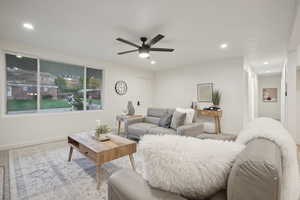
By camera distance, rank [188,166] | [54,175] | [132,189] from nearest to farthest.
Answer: [188,166] < [132,189] < [54,175]

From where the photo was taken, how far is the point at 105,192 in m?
1.85

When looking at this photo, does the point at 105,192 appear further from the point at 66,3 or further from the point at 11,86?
the point at 11,86

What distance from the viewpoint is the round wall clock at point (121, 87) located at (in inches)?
213

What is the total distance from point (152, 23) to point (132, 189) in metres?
2.53

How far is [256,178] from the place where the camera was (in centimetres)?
65

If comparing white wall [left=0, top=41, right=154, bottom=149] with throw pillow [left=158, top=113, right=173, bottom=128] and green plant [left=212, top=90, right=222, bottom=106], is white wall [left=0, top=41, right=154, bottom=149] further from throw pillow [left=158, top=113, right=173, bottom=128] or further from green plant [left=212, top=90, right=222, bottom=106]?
green plant [left=212, top=90, right=222, bottom=106]

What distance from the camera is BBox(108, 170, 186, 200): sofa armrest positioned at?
833 mm

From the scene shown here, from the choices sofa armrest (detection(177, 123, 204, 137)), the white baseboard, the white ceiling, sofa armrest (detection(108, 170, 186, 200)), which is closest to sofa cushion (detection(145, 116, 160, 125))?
sofa armrest (detection(177, 123, 204, 137))

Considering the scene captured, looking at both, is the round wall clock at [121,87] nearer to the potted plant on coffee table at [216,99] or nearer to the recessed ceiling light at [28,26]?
the recessed ceiling light at [28,26]

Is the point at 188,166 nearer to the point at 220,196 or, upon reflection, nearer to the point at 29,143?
the point at 220,196

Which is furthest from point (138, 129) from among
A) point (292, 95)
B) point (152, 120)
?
point (292, 95)

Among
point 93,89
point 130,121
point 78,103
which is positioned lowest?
point 130,121

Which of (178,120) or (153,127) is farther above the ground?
(178,120)

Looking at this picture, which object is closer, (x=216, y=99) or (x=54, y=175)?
(x=54, y=175)
